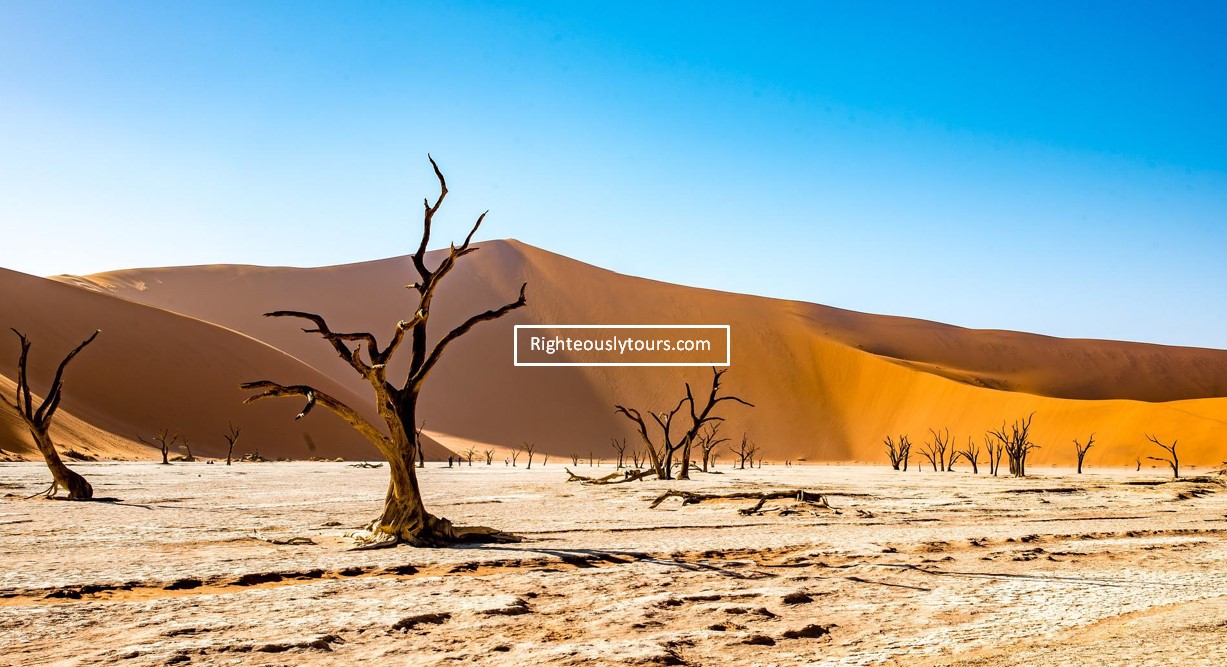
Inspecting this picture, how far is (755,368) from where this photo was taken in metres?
93.1

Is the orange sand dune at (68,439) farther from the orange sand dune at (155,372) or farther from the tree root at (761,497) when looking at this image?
the tree root at (761,497)

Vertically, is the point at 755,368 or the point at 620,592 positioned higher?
the point at 755,368

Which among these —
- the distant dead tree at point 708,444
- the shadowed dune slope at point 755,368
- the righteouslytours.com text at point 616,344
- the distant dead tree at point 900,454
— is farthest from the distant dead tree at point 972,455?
the righteouslytours.com text at point 616,344

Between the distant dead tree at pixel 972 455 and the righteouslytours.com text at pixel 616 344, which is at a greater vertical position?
the righteouslytours.com text at pixel 616 344

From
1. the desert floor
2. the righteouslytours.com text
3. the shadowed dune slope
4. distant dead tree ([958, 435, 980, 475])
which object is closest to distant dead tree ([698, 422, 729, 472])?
distant dead tree ([958, 435, 980, 475])

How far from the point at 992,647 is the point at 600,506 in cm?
1154

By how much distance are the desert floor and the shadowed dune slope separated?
184ft

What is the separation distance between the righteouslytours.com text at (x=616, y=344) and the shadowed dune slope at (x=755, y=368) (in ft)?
10.5

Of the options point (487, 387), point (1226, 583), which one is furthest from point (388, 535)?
point (487, 387)

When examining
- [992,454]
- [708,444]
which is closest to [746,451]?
[708,444]

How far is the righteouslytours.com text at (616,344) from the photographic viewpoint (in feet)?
325

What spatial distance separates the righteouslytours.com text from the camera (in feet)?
325

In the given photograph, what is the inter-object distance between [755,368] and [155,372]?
55583 millimetres

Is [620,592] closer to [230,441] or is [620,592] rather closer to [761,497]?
[761,497]
